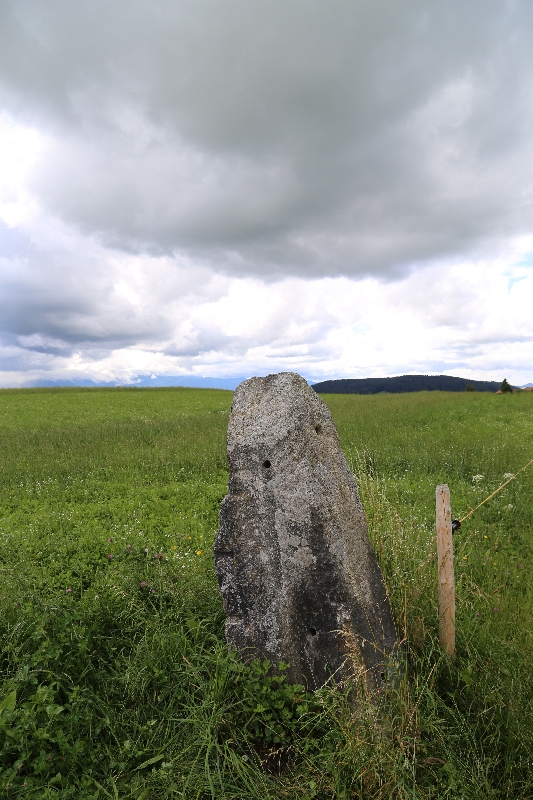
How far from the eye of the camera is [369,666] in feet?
12.3

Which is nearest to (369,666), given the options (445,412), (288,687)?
(288,687)

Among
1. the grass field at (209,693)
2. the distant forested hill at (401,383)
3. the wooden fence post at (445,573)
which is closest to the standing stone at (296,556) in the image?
the grass field at (209,693)

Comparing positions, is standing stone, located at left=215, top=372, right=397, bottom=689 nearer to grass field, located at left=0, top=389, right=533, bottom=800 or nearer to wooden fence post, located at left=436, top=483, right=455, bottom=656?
grass field, located at left=0, top=389, right=533, bottom=800

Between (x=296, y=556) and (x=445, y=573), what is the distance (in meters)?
1.42

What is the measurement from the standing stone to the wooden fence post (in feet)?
1.60

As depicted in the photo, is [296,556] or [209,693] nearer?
[209,693]

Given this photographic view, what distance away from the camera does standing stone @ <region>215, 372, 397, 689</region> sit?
12.4 feet

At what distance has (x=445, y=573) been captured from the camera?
4273 mm

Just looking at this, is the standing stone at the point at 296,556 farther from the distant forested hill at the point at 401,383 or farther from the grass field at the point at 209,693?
the distant forested hill at the point at 401,383

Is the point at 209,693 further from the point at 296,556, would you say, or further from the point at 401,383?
the point at 401,383

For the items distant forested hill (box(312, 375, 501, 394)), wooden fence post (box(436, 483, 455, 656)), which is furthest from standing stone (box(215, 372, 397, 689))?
distant forested hill (box(312, 375, 501, 394))

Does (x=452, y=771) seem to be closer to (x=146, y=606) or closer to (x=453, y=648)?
(x=453, y=648)

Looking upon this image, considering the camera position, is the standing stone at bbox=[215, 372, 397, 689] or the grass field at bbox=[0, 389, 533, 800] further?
the standing stone at bbox=[215, 372, 397, 689]

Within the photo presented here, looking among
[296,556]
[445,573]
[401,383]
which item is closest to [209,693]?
[296,556]
